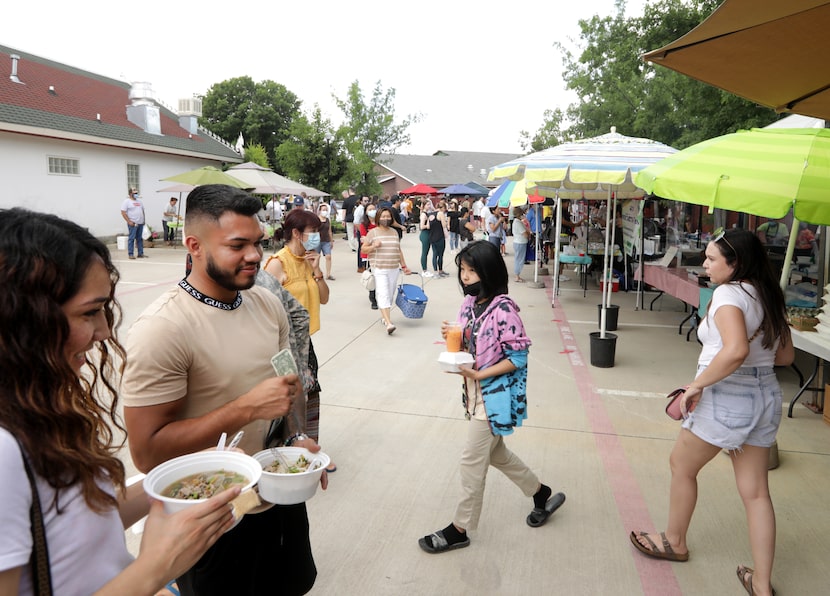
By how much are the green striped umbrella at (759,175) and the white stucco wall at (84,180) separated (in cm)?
1562

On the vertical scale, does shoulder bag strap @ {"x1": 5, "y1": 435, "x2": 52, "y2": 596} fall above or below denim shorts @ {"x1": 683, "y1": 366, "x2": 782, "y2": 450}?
above

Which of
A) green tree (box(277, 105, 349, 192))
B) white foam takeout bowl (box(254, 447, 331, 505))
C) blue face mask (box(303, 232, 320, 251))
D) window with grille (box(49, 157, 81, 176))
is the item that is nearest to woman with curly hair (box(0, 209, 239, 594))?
white foam takeout bowl (box(254, 447, 331, 505))

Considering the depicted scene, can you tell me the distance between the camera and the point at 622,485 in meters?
4.20

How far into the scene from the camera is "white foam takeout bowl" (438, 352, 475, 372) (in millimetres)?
3225

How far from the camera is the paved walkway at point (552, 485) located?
10.5 feet

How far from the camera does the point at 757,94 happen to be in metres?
4.01

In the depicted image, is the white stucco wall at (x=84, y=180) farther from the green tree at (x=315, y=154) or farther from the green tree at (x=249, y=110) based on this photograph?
the green tree at (x=249, y=110)

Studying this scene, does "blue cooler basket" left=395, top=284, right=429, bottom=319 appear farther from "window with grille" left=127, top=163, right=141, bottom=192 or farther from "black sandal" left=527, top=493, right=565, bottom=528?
"window with grille" left=127, top=163, right=141, bottom=192

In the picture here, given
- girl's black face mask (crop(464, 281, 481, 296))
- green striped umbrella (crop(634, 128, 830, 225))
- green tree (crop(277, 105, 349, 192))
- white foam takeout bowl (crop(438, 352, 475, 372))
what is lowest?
white foam takeout bowl (crop(438, 352, 475, 372))

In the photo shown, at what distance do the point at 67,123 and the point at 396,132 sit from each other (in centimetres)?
4708

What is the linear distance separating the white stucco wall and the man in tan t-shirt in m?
15.9

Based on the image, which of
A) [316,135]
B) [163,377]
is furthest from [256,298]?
[316,135]

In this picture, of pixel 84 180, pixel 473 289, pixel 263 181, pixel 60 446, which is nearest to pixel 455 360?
pixel 473 289

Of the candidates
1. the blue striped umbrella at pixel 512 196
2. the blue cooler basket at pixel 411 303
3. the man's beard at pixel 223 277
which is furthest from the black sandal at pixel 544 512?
the blue striped umbrella at pixel 512 196
